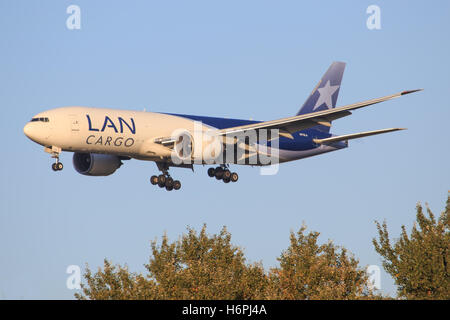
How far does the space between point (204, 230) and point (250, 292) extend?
12.7 m

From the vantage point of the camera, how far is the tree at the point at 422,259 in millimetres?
63375

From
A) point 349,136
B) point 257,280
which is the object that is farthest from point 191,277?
point 349,136

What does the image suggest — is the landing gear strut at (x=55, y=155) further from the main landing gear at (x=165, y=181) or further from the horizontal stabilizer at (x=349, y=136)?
the horizontal stabilizer at (x=349, y=136)

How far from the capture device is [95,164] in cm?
7269

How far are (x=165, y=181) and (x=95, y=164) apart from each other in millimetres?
5567

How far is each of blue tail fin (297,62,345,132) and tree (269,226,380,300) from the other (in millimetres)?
16132

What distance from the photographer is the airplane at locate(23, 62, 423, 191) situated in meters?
64.8

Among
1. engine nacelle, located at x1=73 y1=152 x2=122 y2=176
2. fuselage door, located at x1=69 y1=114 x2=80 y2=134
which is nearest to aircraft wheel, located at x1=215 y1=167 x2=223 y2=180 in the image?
engine nacelle, located at x1=73 y1=152 x2=122 y2=176

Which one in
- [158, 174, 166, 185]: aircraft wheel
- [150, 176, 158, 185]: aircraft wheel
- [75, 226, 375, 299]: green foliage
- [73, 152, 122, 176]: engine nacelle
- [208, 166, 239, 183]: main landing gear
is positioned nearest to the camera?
[75, 226, 375, 299]: green foliage

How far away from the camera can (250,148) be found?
74.2 meters

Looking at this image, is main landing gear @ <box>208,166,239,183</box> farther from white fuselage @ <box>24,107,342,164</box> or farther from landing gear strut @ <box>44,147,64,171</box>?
landing gear strut @ <box>44,147,64,171</box>

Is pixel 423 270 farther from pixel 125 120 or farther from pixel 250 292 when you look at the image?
pixel 125 120

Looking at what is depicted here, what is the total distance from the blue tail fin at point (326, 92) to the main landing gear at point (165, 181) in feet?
49.3
